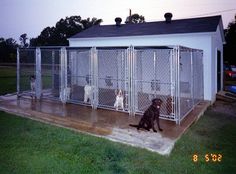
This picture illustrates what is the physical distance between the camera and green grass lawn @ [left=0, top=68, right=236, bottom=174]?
15.9 feet

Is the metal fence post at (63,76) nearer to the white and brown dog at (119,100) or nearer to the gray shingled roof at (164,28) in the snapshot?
the white and brown dog at (119,100)

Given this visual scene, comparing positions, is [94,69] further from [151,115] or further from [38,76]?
[151,115]

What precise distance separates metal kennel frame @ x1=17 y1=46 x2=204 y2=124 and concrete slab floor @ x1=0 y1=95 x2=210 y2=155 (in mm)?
325

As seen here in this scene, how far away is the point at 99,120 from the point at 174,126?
7.29 feet

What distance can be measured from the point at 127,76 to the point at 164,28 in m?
6.26

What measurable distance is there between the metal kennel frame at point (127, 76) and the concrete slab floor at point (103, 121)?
0.32 metres

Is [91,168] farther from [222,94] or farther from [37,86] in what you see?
[222,94]

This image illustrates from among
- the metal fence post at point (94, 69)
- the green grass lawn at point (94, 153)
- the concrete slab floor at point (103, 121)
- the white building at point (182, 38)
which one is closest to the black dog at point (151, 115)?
the concrete slab floor at point (103, 121)

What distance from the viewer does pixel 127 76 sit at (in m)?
8.44

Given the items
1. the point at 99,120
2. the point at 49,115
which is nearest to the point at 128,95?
the point at 99,120

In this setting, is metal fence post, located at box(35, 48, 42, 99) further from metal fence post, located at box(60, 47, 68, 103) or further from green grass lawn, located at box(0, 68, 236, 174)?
green grass lawn, located at box(0, 68, 236, 174)

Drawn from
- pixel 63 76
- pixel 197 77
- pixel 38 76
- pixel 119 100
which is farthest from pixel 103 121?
pixel 197 77

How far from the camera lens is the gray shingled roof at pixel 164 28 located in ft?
40.0
